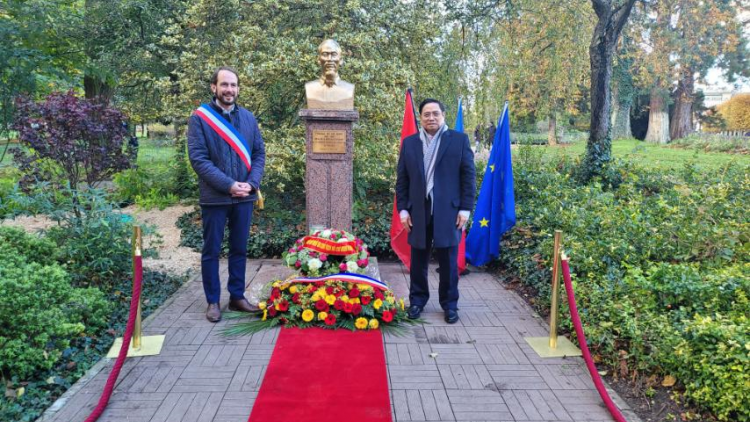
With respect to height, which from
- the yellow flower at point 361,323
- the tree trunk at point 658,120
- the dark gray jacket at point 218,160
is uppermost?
the tree trunk at point 658,120

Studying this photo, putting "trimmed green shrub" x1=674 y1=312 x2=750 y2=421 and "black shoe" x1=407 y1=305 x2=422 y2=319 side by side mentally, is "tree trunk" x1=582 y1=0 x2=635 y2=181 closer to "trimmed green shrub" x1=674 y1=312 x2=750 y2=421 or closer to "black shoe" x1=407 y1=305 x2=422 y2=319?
"black shoe" x1=407 y1=305 x2=422 y2=319

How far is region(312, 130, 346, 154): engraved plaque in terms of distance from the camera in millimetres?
5281

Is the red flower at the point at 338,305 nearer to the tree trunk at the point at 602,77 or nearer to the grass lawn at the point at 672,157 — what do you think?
the tree trunk at the point at 602,77

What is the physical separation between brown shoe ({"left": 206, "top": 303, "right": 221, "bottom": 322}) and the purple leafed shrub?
2670 mm

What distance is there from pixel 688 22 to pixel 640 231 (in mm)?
11538

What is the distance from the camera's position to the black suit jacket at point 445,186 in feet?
13.8

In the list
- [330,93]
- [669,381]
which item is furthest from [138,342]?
[669,381]

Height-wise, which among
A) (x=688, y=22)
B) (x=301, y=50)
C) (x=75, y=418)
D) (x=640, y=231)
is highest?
(x=688, y=22)

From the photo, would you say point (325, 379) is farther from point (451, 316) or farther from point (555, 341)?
point (555, 341)

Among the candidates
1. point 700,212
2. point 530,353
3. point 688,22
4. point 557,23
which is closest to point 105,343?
point 530,353

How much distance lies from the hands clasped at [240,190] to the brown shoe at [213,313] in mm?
989

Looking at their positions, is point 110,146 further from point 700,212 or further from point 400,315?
A: point 700,212

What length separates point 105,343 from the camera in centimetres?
384

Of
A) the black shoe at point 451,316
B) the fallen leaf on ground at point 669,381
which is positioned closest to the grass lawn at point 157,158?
the black shoe at point 451,316
